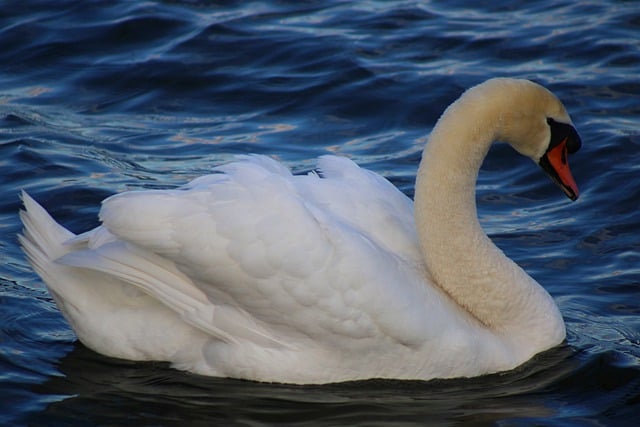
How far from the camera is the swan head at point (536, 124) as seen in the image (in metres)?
6.83

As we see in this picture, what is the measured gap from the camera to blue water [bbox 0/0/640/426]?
6691 millimetres

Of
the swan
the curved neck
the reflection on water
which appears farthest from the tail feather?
the curved neck

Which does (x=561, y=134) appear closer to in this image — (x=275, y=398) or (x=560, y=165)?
(x=560, y=165)

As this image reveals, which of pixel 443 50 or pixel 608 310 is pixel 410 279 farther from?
pixel 443 50

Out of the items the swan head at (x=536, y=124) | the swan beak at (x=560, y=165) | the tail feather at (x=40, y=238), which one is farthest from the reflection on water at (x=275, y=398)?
the swan head at (x=536, y=124)

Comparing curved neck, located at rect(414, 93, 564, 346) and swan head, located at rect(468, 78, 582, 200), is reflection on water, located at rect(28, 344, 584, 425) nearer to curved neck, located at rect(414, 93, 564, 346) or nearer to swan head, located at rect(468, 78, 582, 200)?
curved neck, located at rect(414, 93, 564, 346)

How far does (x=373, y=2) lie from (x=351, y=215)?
6.77m

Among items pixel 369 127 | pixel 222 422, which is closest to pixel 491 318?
pixel 222 422

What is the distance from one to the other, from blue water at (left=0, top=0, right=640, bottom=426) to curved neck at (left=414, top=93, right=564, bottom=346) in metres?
0.29

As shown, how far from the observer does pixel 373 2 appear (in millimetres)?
13430

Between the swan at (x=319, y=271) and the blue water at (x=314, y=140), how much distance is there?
17cm

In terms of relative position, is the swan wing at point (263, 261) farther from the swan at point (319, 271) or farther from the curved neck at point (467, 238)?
the curved neck at point (467, 238)

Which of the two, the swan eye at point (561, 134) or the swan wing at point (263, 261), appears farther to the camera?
the swan eye at point (561, 134)

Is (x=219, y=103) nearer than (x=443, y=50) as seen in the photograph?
Yes
